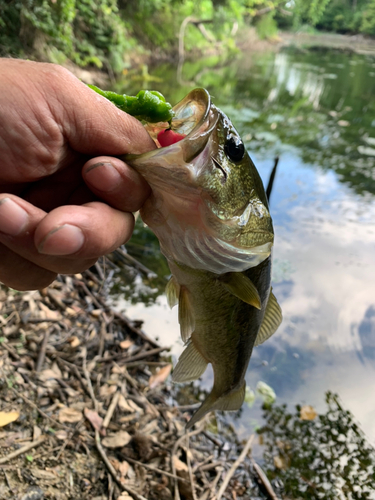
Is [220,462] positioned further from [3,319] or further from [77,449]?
[3,319]

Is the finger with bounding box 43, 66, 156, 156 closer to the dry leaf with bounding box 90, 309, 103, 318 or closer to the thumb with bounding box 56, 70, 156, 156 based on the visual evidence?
the thumb with bounding box 56, 70, 156, 156

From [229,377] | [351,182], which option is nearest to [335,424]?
[229,377]

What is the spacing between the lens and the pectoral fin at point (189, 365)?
193cm

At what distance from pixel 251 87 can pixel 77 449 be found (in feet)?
46.6

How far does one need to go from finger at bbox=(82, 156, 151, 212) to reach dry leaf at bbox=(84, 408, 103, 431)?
1708 mm

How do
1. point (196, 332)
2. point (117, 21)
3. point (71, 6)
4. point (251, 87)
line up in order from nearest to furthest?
point (196, 332) < point (71, 6) < point (117, 21) < point (251, 87)

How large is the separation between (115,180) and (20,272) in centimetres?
74

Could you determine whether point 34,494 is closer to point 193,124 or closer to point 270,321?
point 270,321

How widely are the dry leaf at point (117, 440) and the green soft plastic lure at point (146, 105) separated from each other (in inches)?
78.9

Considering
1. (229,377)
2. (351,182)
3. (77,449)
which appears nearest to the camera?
(229,377)

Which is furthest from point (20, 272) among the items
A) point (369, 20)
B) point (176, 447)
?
point (369, 20)

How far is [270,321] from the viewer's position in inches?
75.8

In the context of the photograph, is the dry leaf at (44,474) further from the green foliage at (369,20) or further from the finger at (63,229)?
the green foliage at (369,20)

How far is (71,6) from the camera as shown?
7.65 m
